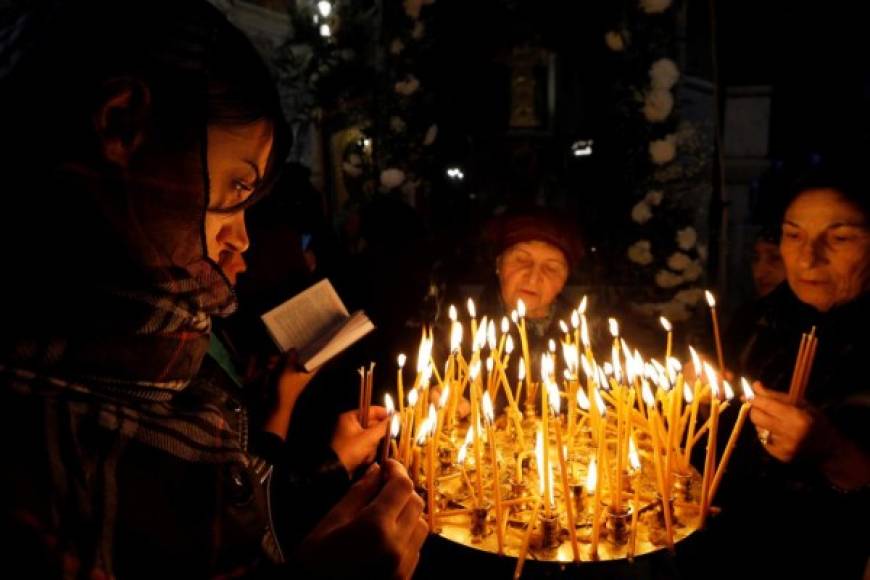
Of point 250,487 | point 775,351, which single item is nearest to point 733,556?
point 775,351

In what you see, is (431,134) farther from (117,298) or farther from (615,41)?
(117,298)

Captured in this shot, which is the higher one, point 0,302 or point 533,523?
point 0,302

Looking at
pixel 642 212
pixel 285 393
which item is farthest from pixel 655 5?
pixel 285 393

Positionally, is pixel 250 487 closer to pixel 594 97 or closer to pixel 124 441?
pixel 124 441

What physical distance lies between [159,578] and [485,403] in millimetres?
999

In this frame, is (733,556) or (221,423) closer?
(221,423)

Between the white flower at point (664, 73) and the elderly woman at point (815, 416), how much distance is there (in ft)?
13.1

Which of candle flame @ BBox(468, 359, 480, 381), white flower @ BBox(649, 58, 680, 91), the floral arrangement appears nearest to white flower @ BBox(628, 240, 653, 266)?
the floral arrangement

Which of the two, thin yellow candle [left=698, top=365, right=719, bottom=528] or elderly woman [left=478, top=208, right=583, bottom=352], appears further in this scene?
elderly woman [left=478, top=208, right=583, bottom=352]

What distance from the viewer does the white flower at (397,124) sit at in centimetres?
739

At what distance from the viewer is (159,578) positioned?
1.00 m

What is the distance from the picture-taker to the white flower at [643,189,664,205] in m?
6.33

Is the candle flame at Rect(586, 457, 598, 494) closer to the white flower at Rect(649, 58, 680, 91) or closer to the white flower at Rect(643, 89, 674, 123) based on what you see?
the white flower at Rect(643, 89, 674, 123)

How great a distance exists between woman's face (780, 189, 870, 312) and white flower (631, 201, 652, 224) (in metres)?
3.76
